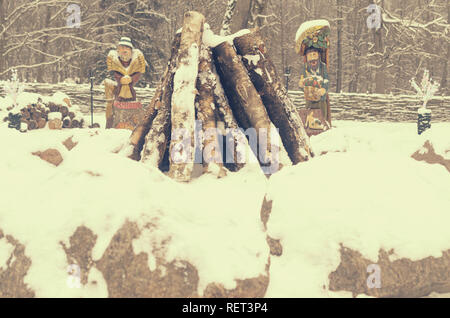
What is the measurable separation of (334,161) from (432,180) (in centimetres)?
80

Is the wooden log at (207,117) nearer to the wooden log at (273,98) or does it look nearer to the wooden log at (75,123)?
the wooden log at (273,98)

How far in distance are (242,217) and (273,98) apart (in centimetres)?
235

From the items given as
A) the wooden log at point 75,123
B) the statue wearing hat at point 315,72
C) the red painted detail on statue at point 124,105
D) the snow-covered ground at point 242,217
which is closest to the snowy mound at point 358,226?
the snow-covered ground at point 242,217

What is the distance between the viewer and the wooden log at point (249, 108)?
5586 millimetres

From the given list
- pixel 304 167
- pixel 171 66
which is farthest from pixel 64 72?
pixel 304 167

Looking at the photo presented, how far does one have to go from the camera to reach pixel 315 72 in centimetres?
743

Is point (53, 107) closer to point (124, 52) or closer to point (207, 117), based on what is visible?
point (124, 52)

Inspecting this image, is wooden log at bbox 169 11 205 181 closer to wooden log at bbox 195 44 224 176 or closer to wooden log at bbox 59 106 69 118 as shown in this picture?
wooden log at bbox 195 44 224 176

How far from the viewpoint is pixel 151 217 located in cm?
265

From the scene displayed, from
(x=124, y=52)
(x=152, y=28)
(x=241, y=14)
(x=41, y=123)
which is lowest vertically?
(x=41, y=123)

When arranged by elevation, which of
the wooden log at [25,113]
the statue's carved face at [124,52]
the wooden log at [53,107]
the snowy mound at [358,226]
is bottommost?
the snowy mound at [358,226]

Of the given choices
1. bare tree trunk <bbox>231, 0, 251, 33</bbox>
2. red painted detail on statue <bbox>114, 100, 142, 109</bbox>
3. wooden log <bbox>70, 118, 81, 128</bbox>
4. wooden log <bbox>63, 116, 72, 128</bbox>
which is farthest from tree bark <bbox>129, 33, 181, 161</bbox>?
bare tree trunk <bbox>231, 0, 251, 33</bbox>

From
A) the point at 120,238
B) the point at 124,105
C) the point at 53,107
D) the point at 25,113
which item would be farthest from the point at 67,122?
the point at 120,238

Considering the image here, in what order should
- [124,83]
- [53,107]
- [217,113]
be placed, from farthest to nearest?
[53,107]
[124,83]
[217,113]
